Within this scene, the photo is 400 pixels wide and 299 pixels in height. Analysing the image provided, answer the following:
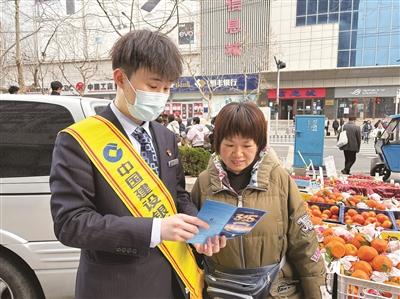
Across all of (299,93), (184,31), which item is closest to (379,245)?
(184,31)

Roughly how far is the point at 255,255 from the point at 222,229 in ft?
1.45

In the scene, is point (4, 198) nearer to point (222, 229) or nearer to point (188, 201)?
point (188, 201)

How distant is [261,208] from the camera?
4.82 ft

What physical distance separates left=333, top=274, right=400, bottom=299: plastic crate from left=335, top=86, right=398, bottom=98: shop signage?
29.5 meters

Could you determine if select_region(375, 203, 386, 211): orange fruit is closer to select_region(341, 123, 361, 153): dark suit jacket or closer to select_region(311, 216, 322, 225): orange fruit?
select_region(311, 216, 322, 225): orange fruit

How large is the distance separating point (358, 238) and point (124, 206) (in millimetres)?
1653

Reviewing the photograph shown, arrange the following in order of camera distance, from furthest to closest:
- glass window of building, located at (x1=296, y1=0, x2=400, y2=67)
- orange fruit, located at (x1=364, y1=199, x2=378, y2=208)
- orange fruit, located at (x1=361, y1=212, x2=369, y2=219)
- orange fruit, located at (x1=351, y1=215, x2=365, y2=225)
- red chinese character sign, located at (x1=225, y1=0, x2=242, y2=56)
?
1. red chinese character sign, located at (x1=225, y1=0, x2=242, y2=56)
2. glass window of building, located at (x1=296, y1=0, x2=400, y2=67)
3. orange fruit, located at (x1=364, y1=199, x2=378, y2=208)
4. orange fruit, located at (x1=361, y1=212, x2=369, y2=219)
5. orange fruit, located at (x1=351, y1=215, x2=365, y2=225)

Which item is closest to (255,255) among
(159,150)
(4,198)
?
(159,150)

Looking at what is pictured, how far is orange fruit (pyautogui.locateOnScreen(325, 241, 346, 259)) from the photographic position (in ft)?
6.28

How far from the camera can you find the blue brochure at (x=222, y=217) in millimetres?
1058

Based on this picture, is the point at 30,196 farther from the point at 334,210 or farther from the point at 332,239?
the point at 334,210

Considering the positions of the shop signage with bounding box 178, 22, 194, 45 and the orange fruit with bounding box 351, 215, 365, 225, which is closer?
the orange fruit with bounding box 351, 215, 365, 225

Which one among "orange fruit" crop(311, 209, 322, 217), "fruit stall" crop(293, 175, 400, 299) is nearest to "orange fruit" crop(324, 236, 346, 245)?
"fruit stall" crop(293, 175, 400, 299)

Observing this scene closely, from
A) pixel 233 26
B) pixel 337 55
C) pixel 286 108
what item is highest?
pixel 233 26
